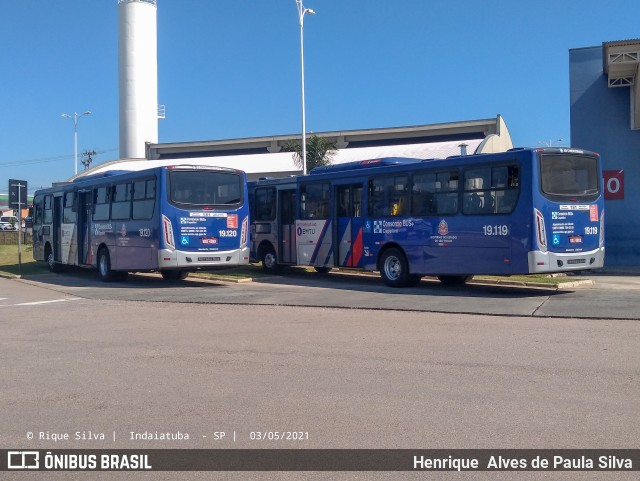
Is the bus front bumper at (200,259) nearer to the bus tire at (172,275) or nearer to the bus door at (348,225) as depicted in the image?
the bus door at (348,225)

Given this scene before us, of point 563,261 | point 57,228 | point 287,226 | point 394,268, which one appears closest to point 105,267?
point 57,228

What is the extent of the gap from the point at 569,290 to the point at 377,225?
4955mm

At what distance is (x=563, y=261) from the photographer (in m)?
14.8

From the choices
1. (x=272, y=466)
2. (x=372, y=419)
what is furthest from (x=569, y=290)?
(x=272, y=466)

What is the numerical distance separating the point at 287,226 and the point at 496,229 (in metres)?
8.26

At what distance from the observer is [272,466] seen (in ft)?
16.6

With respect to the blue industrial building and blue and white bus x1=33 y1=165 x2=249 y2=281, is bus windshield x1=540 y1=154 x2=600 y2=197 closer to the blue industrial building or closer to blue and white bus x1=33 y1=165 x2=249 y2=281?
blue and white bus x1=33 y1=165 x2=249 y2=281

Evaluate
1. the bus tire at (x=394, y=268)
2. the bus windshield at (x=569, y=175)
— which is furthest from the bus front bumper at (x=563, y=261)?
the bus tire at (x=394, y=268)

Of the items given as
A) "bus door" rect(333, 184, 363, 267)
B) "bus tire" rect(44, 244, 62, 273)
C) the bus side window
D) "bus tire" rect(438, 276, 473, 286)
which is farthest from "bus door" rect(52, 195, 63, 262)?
"bus tire" rect(438, 276, 473, 286)

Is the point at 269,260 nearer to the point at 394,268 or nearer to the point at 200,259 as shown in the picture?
the point at 200,259

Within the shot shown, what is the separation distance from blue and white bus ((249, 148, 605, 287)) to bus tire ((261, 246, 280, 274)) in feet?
5.66

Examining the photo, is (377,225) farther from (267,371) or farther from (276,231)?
(267,371)

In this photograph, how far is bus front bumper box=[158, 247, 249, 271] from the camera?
17.8 metres

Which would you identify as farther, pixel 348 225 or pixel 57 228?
pixel 57 228
